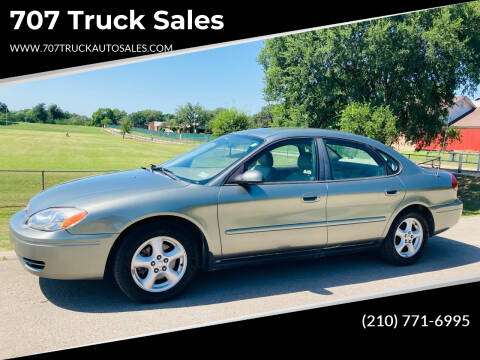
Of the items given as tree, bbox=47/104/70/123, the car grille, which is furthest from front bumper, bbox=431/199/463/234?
tree, bbox=47/104/70/123

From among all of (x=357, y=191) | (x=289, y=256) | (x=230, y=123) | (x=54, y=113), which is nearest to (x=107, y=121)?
(x=54, y=113)

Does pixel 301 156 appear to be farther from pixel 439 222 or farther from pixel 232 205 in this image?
pixel 439 222

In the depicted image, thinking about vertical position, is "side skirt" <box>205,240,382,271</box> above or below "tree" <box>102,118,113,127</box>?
below

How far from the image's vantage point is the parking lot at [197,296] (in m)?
3.44

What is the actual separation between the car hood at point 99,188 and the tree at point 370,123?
1141cm

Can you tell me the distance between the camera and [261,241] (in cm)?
438

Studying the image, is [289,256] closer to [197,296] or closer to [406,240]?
[197,296]

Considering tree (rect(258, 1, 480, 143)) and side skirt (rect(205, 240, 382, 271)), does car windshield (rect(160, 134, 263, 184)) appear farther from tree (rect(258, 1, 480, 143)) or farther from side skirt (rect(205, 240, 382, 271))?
tree (rect(258, 1, 480, 143))

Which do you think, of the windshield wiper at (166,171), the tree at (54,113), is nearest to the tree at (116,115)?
the tree at (54,113)

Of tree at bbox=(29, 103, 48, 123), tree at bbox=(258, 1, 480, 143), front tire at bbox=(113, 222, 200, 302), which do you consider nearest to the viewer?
front tire at bbox=(113, 222, 200, 302)

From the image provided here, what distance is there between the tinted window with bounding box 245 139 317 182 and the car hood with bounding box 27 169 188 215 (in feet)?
2.91

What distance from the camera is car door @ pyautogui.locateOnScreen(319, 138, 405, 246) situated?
4.76m

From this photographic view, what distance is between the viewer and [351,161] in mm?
5156

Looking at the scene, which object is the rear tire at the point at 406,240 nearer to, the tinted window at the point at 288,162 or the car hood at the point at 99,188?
the tinted window at the point at 288,162
